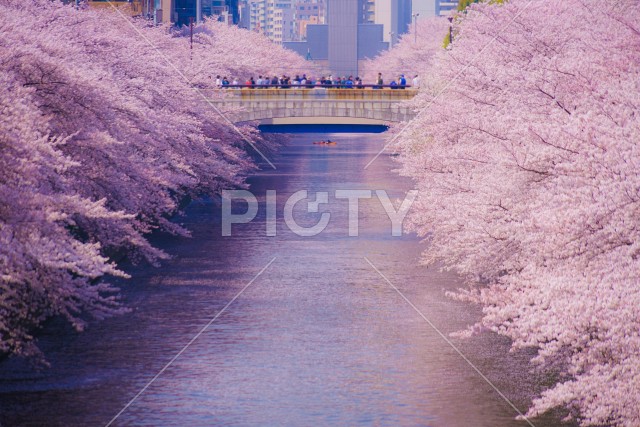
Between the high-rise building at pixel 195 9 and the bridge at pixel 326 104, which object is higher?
the high-rise building at pixel 195 9

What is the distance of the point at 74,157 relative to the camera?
86.4ft

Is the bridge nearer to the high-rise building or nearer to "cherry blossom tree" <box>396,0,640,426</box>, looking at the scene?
"cherry blossom tree" <box>396,0,640,426</box>

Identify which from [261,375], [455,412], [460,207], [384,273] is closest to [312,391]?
[261,375]

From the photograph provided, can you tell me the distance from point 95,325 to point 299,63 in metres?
135

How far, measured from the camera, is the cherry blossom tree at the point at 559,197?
618 inches

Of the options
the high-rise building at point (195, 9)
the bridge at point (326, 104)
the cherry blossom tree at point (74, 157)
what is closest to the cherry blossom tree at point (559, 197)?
the cherry blossom tree at point (74, 157)

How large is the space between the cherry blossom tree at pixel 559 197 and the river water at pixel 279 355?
1.47m

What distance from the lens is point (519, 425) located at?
19.7 metres

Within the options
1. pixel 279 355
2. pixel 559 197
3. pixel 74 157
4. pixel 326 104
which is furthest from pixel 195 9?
pixel 559 197

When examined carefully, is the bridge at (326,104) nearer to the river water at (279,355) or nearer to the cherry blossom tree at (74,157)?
the cherry blossom tree at (74,157)

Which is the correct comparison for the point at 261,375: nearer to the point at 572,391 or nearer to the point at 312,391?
the point at 312,391

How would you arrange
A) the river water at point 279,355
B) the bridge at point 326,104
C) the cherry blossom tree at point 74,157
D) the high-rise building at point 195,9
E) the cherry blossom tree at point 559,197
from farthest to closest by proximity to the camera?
the high-rise building at point 195,9 → the bridge at point 326,104 → the river water at point 279,355 → the cherry blossom tree at point 74,157 → the cherry blossom tree at point 559,197

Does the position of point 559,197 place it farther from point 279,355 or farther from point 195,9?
point 195,9

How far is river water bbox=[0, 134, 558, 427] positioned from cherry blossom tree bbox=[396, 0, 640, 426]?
1.47 meters
